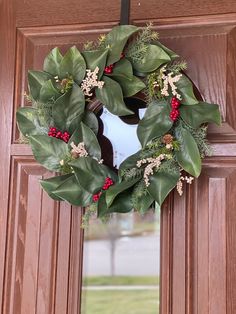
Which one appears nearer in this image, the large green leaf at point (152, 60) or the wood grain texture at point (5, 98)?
the large green leaf at point (152, 60)

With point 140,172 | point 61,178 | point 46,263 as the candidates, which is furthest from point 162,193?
point 46,263

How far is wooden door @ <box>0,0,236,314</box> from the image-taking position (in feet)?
3.30

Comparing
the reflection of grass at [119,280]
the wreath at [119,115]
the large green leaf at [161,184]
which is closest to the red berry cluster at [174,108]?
the wreath at [119,115]

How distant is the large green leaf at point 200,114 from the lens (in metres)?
0.95

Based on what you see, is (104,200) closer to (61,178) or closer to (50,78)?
(61,178)

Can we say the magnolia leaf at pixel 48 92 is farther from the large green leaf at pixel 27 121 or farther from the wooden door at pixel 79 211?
the wooden door at pixel 79 211

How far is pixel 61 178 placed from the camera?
1.01 metres

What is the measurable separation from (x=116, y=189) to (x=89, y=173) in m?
0.07

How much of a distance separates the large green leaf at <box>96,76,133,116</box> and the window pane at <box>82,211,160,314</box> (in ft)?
0.70

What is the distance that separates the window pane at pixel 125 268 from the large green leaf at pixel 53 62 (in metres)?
→ 0.33

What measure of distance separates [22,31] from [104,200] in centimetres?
47

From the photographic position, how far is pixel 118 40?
100 centimetres

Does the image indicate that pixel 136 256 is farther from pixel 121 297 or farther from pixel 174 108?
pixel 174 108

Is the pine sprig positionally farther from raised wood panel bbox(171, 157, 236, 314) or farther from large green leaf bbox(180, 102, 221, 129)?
raised wood panel bbox(171, 157, 236, 314)
